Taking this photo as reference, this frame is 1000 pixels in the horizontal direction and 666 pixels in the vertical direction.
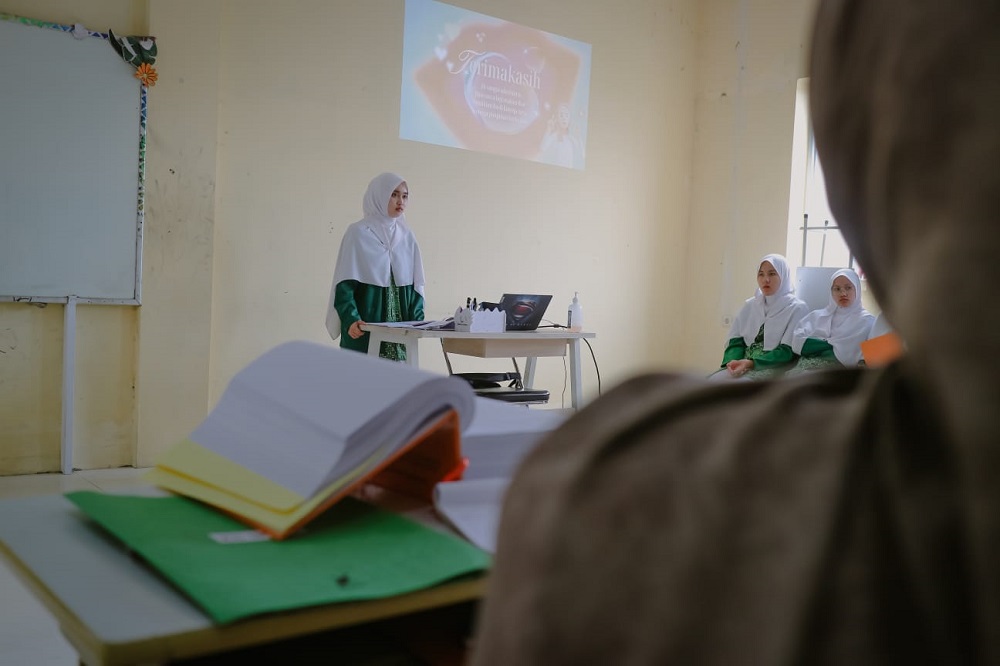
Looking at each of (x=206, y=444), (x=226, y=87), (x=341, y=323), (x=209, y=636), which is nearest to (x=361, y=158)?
(x=226, y=87)

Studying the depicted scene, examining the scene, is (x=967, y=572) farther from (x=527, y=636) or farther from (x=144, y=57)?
(x=144, y=57)

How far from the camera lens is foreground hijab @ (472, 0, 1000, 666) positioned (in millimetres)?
223

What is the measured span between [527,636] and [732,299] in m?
6.36

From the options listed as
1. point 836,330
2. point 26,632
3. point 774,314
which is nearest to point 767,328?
point 774,314

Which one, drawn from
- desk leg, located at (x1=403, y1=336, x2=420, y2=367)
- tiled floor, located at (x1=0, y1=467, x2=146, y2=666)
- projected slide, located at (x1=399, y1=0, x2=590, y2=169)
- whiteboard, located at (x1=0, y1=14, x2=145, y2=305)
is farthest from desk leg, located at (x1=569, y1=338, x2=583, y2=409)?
tiled floor, located at (x1=0, y1=467, x2=146, y2=666)

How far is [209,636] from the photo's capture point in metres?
0.53

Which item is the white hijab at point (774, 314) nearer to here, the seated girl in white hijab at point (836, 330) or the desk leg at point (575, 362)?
the seated girl in white hijab at point (836, 330)

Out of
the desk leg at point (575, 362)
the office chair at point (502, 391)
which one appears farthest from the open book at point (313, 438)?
the desk leg at point (575, 362)

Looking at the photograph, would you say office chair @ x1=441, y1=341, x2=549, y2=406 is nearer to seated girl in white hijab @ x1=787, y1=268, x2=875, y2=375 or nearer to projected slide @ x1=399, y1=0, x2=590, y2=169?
seated girl in white hijab @ x1=787, y1=268, x2=875, y2=375

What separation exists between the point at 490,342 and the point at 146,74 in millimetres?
1983

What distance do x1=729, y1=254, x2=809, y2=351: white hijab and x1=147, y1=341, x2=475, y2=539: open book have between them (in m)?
4.39

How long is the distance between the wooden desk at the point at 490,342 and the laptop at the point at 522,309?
3.1 inches

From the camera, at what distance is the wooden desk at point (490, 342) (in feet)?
12.8

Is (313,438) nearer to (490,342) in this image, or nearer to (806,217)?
(490,342)
